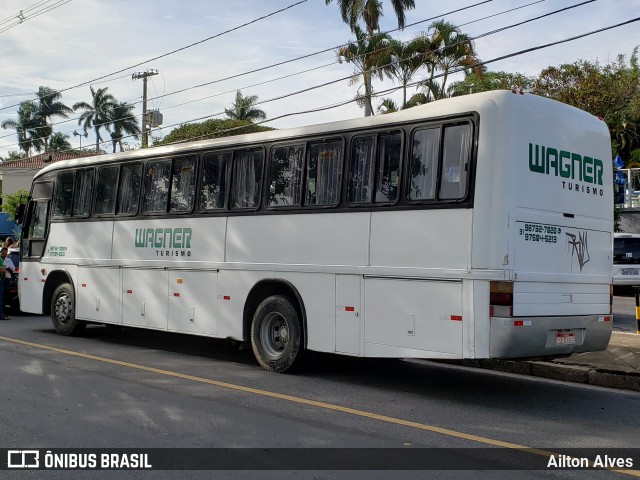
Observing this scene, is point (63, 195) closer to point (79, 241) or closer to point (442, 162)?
point (79, 241)

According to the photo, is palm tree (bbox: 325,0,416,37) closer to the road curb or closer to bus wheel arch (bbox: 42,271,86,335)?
bus wheel arch (bbox: 42,271,86,335)

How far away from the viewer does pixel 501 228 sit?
7.95m

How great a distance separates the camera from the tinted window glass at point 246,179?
10.7 metres

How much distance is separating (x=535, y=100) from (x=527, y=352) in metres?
2.85

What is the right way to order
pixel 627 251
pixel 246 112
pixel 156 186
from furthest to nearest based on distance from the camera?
pixel 246 112 < pixel 627 251 < pixel 156 186

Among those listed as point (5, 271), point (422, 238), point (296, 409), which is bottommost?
point (296, 409)

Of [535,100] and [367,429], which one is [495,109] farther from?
[367,429]

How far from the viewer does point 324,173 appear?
32.4ft

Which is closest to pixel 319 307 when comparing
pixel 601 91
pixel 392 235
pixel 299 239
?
pixel 299 239

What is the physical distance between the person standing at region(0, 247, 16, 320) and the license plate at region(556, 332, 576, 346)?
533 inches

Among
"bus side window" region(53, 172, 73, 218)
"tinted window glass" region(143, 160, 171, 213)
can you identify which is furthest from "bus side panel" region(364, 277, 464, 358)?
"bus side window" region(53, 172, 73, 218)

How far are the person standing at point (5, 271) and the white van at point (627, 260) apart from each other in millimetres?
18589

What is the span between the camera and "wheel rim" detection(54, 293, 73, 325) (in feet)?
46.5

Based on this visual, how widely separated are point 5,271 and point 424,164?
1277 cm
